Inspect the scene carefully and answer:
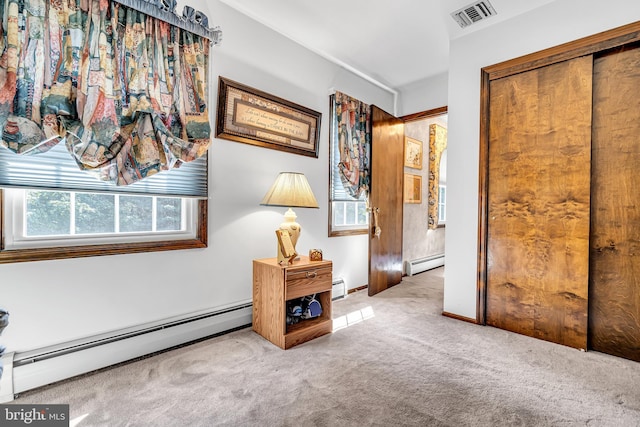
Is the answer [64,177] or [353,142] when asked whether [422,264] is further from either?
[64,177]

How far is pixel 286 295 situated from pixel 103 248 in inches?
47.3

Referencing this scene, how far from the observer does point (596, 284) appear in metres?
2.24

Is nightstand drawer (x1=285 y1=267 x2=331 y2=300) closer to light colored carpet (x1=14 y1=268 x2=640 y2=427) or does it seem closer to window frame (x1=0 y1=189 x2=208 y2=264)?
light colored carpet (x1=14 y1=268 x2=640 y2=427)

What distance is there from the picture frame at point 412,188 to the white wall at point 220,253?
1452 mm

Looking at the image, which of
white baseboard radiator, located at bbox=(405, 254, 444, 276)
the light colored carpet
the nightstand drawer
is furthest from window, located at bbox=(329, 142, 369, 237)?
the light colored carpet

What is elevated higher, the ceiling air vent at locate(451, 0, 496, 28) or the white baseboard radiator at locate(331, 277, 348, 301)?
the ceiling air vent at locate(451, 0, 496, 28)

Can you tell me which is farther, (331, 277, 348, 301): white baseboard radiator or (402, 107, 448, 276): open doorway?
(402, 107, 448, 276): open doorway

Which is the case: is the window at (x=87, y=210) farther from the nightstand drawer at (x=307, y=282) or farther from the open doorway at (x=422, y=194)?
the open doorway at (x=422, y=194)

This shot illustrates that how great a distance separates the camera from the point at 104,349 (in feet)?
6.19

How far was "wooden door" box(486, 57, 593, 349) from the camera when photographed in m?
2.24

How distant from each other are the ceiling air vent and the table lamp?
1.90 meters

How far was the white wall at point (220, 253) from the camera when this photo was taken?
5.64ft

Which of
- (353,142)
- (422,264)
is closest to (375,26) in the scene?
(353,142)

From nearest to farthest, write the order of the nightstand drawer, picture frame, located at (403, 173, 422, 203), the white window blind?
the white window blind, the nightstand drawer, picture frame, located at (403, 173, 422, 203)
